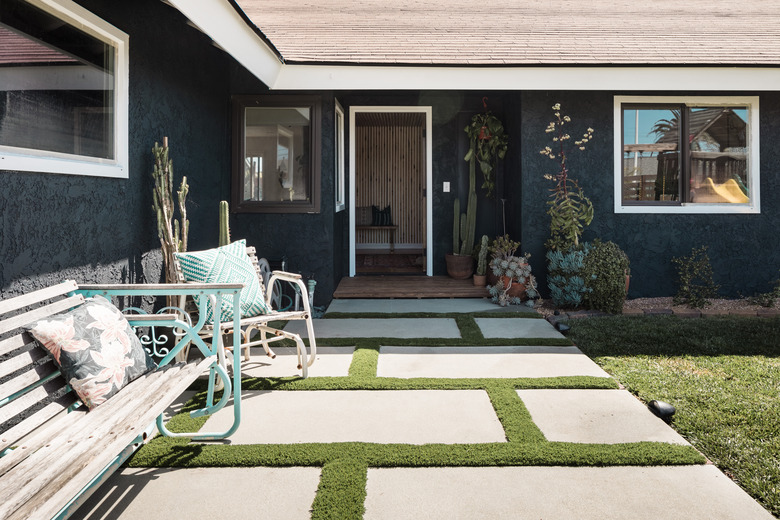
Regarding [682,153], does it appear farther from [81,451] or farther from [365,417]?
Answer: [81,451]

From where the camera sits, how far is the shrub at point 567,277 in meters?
5.70

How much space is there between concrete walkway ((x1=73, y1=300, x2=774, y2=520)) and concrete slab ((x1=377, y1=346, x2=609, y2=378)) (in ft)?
0.04

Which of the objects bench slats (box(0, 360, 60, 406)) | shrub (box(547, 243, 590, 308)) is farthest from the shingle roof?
bench slats (box(0, 360, 60, 406))

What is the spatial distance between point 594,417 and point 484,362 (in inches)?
45.0

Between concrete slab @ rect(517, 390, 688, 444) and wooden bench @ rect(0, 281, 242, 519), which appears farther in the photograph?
concrete slab @ rect(517, 390, 688, 444)

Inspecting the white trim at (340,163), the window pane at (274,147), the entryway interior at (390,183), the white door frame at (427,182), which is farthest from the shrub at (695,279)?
the entryway interior at (390,183)

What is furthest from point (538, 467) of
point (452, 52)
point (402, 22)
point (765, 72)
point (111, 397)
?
point (402, 22)

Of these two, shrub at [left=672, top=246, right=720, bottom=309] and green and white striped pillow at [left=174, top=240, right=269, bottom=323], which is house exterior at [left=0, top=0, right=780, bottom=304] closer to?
shrub at [left=672, top=246, right=720, bottom=309]

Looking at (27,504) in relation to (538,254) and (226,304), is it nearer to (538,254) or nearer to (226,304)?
(226,304)

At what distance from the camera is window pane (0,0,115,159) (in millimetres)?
2625

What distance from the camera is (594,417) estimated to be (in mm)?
2939

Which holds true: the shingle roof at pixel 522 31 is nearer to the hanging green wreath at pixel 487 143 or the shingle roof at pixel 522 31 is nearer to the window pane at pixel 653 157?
the window pane at pixel 653 157

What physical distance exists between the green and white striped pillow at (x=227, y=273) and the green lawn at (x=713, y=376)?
7.58 feet

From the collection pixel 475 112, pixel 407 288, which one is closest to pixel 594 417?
pixel 407 288
